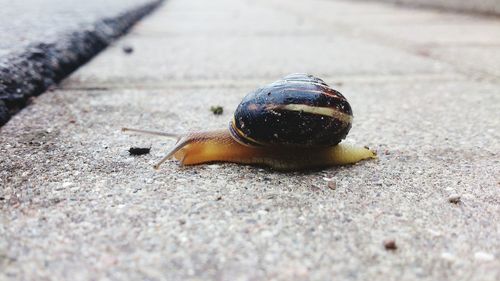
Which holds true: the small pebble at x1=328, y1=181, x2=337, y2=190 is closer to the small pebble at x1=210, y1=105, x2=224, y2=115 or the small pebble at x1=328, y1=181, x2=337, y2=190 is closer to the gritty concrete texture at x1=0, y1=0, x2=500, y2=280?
the gritty concrete texture at x1=0, y1=0, x2=500, y2=280

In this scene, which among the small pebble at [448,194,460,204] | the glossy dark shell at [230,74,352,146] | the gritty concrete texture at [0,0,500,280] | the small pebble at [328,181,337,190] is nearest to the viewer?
the gritty concrete texture at [0,0,500,280]

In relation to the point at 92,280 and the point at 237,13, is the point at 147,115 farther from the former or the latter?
the point at 237,13

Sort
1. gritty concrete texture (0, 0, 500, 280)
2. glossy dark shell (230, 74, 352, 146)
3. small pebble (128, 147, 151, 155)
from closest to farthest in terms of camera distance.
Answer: gritty concrete texture (0, 0, 500, 280) → glossy dark shell (230, 74, 352, 146) → small pebble (128, 147, 151, 155)

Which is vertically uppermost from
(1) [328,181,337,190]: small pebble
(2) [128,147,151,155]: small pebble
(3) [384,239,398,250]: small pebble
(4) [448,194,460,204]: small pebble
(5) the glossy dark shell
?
(5) the glossy dark shell

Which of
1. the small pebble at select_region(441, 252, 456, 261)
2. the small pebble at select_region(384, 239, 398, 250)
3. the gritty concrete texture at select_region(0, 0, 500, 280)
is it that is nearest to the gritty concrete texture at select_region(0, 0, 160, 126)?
the gritty concrete texture at select_region(0, 0, 500, 280)

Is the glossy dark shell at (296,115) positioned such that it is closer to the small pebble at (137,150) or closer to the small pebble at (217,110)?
the small pebble at (137,150)

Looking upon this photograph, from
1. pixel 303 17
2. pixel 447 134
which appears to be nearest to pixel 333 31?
pixel 303 17

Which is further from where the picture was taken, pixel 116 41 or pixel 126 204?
pixel 116 41
